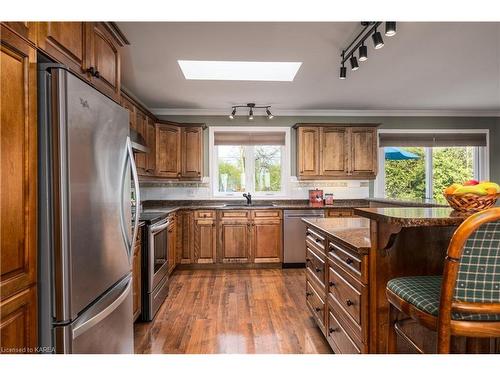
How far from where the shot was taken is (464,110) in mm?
5316

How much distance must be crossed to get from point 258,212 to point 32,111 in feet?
11.9

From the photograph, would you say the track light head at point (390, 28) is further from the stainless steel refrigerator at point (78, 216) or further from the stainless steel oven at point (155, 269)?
the stainless steel oven at point (155, 269)

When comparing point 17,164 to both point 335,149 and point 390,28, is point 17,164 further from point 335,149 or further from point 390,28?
point 335,149

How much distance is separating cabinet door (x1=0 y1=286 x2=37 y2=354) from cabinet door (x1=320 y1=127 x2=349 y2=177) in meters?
4.36

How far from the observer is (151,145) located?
4391 millimetres

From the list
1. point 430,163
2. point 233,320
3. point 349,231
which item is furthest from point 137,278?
point 430,163

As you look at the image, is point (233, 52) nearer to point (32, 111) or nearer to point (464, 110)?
point (32, 111)

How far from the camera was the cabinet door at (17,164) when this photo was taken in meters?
1.05

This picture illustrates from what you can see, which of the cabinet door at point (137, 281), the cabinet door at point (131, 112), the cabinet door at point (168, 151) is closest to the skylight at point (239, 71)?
the cabinet door at point (131, 112)

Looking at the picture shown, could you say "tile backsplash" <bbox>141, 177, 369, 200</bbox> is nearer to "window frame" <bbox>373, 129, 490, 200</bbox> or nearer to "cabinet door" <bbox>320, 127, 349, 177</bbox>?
"window frame" <bbox>373, 129, 490, 200</bbox>

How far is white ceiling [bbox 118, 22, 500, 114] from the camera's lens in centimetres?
254

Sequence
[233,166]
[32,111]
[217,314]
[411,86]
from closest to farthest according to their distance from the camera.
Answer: [32,111] < [217,314] < [411,86] < [233,166]

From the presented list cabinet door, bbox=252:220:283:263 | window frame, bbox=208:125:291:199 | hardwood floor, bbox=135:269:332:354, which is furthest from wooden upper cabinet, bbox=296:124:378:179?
hardwood floor, bbox=135:269:332:354
